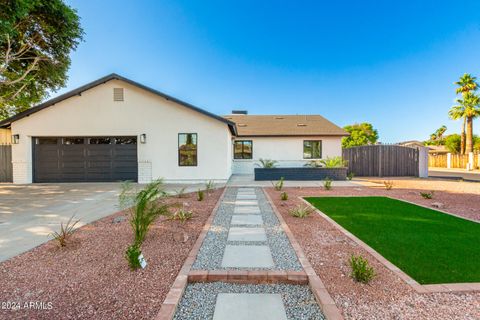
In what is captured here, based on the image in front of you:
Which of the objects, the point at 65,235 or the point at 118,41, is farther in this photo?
the point at 118,41

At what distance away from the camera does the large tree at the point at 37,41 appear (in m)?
7.73

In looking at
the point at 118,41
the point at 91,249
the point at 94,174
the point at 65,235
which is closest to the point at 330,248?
the point at 91,249

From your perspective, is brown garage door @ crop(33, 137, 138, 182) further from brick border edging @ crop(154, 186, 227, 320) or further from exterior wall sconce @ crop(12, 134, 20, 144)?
brick border edging @ crop(154, 186, 227, 320)

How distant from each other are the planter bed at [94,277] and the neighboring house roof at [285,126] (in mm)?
13023

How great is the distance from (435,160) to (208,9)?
3087 centimetres

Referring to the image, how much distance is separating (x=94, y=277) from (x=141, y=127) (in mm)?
9881

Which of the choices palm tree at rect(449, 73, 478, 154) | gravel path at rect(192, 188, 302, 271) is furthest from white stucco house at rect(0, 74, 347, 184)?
palm tree at rect(449, 73, 478, 154)

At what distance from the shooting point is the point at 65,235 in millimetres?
3762

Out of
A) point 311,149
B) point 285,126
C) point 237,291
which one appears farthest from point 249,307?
point 285,126

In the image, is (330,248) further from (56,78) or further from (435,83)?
(435,83)

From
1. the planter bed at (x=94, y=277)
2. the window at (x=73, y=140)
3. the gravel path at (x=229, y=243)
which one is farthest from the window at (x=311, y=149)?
the window at (x=73, y=140)

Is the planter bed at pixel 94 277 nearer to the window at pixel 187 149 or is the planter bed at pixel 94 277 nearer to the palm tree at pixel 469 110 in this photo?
the window at pixel 187 149

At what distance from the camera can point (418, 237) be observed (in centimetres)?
419

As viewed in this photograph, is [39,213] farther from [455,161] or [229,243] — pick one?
[455,161]
